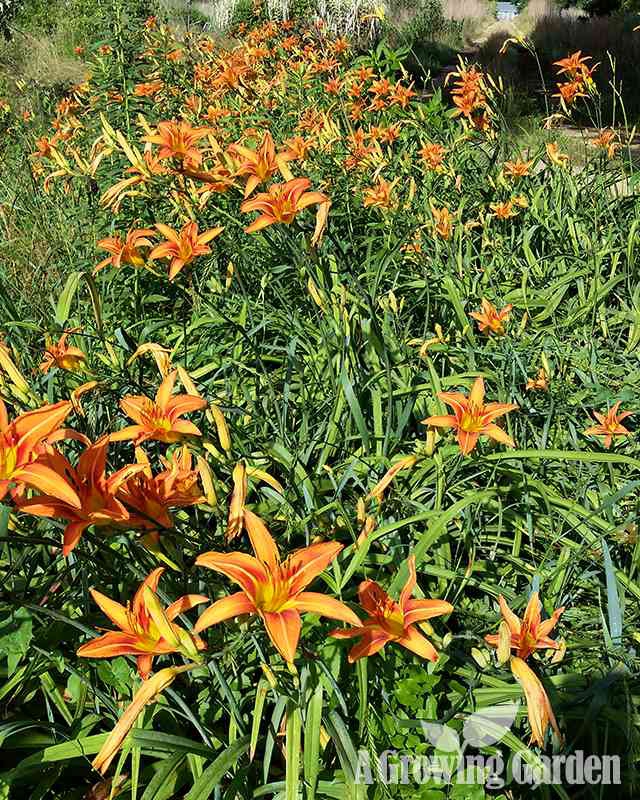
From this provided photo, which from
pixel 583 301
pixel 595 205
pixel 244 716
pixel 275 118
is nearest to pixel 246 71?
pixel 275 118

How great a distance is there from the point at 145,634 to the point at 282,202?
104cm

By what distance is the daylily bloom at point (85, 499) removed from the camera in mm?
841

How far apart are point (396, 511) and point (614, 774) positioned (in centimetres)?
66

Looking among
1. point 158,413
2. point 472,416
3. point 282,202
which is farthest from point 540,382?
point 158,413

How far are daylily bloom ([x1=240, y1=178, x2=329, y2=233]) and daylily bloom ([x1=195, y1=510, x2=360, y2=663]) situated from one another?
876mm

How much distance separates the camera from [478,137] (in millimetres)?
3480

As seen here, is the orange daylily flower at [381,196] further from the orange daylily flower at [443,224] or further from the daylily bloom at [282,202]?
the daylily bloom at [282,202]

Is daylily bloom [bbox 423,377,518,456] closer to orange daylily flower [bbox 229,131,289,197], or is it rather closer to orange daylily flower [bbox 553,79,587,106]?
orange daylily flower [bbox 229,131,289,197]

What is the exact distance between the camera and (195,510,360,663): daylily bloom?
79cm

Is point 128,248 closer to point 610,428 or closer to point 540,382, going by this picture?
point 540,382

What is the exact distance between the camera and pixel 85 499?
0.89 metres

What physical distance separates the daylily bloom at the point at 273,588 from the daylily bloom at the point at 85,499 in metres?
0.16

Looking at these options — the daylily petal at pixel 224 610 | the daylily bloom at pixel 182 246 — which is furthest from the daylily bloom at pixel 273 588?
the daylily bloom at pixel 182 246

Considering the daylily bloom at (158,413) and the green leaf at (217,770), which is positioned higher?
the daylily bloom at (158,413)
